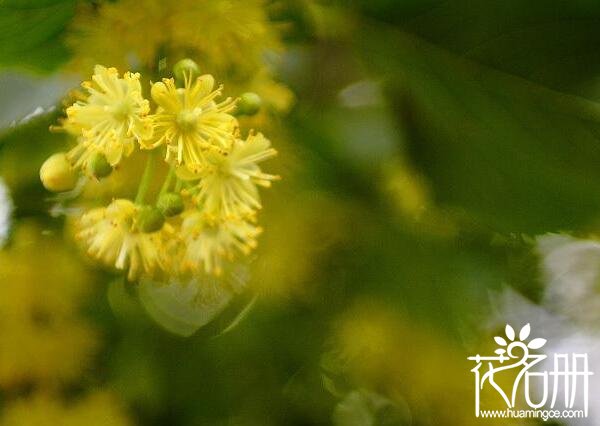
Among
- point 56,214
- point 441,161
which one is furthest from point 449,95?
point 56,214

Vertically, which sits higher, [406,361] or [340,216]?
[340,216]

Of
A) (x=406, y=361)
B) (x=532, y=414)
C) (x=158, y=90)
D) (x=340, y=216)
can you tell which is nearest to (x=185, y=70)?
(x=158, y=90)

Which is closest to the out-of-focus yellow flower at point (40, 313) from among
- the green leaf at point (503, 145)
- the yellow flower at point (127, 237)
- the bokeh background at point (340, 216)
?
the bokeh background at point (340, 216)

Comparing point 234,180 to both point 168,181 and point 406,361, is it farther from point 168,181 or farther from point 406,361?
point 406,361

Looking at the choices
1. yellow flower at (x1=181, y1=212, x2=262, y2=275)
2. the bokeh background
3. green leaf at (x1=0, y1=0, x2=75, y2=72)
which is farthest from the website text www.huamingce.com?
green leaf at (x1=0, y1=0, x2=75, y2=72)

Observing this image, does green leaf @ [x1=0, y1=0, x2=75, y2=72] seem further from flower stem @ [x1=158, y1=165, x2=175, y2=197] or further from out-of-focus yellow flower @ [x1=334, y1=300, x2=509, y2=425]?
out-of-focus yellow flower @ [x1=334, y1=300, x2=509, y2=425]
